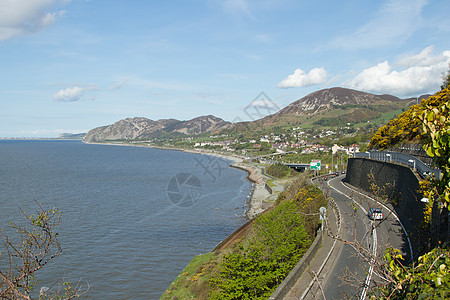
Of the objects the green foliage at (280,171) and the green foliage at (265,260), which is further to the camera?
the green foliage at (280,171)

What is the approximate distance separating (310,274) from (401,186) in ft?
58.0

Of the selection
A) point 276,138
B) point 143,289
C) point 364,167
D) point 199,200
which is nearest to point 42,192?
point 199,200

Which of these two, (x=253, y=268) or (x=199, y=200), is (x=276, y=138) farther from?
(x=253, y=268)

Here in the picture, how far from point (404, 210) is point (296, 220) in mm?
10865

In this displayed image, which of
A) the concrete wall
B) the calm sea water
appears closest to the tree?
the concrete wall

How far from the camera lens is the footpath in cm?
1388

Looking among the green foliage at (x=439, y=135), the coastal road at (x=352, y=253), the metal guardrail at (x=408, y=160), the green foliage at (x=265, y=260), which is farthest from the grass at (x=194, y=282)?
the green foliage at (x=439, y=135)

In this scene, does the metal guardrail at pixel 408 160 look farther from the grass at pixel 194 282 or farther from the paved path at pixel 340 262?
the grass at pixel 194 282

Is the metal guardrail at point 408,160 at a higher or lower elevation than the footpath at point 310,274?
higher

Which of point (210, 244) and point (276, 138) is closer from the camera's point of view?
point (210, 244)

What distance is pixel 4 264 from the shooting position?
2653 cm

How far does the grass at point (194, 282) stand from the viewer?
2062 cm

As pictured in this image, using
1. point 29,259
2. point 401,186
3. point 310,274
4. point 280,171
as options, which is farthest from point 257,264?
point 280,171

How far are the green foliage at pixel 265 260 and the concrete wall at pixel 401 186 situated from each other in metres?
5.51
